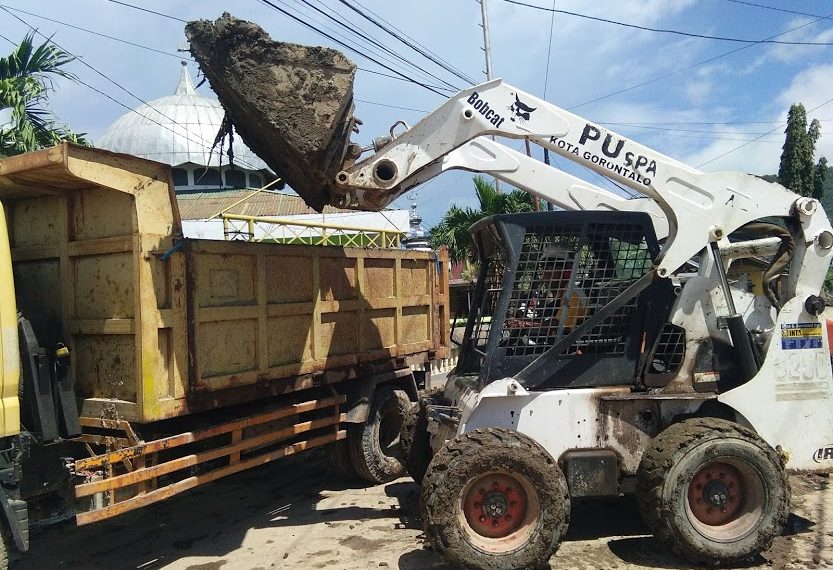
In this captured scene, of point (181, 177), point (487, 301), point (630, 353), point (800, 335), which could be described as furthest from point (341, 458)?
point (181, 177)

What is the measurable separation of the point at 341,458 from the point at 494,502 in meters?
2.63

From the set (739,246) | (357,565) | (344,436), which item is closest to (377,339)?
(344,436)

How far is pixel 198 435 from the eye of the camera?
186 inches

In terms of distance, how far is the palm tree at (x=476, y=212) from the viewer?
53.0 feet

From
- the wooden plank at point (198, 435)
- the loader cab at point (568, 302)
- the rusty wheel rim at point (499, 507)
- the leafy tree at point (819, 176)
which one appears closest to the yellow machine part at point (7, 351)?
the wooden plank at point (198, 435)

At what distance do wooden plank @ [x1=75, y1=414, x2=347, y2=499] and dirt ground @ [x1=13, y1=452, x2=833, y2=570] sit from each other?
2.65ft

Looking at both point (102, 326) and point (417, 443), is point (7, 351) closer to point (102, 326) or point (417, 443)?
point (102, 326)

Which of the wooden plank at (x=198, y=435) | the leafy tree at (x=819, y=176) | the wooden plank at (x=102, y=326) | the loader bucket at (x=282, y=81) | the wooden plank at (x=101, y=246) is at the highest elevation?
the leafy tree at (x=819, y=176)

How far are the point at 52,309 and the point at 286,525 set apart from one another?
8.62ft

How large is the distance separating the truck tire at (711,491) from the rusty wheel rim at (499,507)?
2.78 ft

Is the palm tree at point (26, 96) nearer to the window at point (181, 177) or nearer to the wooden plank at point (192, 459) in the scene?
the wooden plank at point (192, 459)

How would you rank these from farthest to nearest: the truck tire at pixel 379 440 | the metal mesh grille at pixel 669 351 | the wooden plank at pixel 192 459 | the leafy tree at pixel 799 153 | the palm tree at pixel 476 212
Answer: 1. the leafy tree at pixel 799 153
2. the palm tree at pixel 476 212
3. the truck tire at pixel 379 440
4. the metal mesh grille at pixel 669 351
5. the wooden plank at pixel 192 459

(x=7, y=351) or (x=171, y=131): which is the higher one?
(x=171, y=131)

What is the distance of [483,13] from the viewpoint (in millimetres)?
21047
